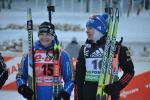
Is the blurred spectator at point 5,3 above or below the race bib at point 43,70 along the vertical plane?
above

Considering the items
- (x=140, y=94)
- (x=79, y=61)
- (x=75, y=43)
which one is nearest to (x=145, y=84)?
(x=140, y=94)

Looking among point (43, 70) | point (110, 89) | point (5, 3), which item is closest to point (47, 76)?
point (43, 70)

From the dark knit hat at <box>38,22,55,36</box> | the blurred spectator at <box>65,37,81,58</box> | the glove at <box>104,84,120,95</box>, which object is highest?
the dark knit hat at <box>38,22,55,36</box>

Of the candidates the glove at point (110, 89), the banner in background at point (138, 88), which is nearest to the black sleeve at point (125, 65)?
the glove at point (110, 89)

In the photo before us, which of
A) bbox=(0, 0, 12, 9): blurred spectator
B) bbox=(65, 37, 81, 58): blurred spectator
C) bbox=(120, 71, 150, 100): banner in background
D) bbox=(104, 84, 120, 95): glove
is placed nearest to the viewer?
bbox=(104, 84, 120, 95): glove

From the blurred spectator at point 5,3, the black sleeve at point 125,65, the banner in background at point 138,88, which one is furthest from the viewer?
the blurred spectator at point 5,3

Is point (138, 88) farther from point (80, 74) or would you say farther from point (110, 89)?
point (110, 89)

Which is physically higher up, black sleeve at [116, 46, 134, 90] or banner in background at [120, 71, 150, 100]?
black sleeve at [116, 46, 134, 90]

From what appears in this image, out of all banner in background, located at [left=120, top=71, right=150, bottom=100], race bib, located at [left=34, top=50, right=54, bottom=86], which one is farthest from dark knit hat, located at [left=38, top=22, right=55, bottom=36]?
banner in background, located at [left=120, top=71, right=150, bottom=100]

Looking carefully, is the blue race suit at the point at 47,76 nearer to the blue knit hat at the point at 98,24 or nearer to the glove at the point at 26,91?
the glove at the point at 26,91

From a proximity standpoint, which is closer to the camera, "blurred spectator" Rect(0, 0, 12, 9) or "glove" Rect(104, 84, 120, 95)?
"glove" Rect(104, 84, 120, 95)

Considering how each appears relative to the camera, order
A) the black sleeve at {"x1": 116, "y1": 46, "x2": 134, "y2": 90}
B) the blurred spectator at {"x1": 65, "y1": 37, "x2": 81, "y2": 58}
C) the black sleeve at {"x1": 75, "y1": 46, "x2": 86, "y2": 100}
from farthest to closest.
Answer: the blurred spectator at {"x1": 65, "y1": 37, "x2": 81, "y2": 58} → the black sleeve at {"x1": 75, "y1": 46, "x2": 86, "y2": 100} → the black sleeve at {"x1": 116, "y1": 46, "x2": 134, "y2": 90}

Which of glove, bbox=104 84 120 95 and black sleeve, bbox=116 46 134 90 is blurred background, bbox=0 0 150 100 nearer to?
black sleeve, bbox=116 46 134 90

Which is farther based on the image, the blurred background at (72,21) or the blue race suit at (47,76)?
the blurred background at (72,21)
